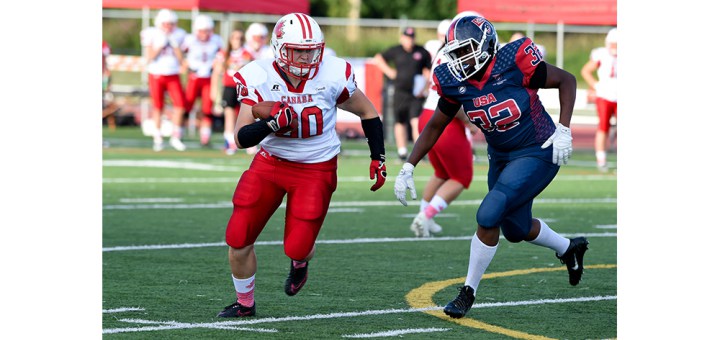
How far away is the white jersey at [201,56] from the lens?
18.1 meters

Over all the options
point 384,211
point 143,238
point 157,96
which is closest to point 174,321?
point 143,238

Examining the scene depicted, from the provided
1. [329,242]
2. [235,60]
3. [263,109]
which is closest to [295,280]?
[263,109]

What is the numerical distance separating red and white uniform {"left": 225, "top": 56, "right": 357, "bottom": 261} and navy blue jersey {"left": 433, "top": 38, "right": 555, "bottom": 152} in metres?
0.55

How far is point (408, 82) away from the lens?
55.3ft

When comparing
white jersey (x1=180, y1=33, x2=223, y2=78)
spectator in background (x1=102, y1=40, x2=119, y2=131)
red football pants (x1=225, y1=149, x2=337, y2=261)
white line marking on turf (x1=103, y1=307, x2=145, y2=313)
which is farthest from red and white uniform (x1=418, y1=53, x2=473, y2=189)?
spectator in background (x1=102, y1=40, x2=119, y2=131)

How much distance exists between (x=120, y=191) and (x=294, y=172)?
6692mm

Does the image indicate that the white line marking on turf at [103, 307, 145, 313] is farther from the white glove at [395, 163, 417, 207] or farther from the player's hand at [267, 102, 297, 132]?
the white glove at [395, 163, 417, 207]

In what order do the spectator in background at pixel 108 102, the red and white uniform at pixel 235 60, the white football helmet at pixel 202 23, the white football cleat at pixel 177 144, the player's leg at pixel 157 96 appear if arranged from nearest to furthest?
1. the red and white uniform at pixel 235 60
2. the player's leg at pixel 157 96
3. the white football helmet at pixel 202 23
4. the white football cleat at pixel 177 144
5. the spectator in background at pixel 108 102

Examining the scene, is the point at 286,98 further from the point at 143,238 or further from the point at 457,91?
the point at 143,238

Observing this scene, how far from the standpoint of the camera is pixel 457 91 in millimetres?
6418

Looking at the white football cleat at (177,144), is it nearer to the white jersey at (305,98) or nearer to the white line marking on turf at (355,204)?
the white line marking on turf at (355,204)

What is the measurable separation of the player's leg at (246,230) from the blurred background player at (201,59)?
11.8 m

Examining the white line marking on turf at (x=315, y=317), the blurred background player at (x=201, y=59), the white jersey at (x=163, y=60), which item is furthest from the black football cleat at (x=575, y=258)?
the blurred background player at (x=201, y=59)

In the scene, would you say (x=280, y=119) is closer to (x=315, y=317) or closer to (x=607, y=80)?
(x=315, y=317)
